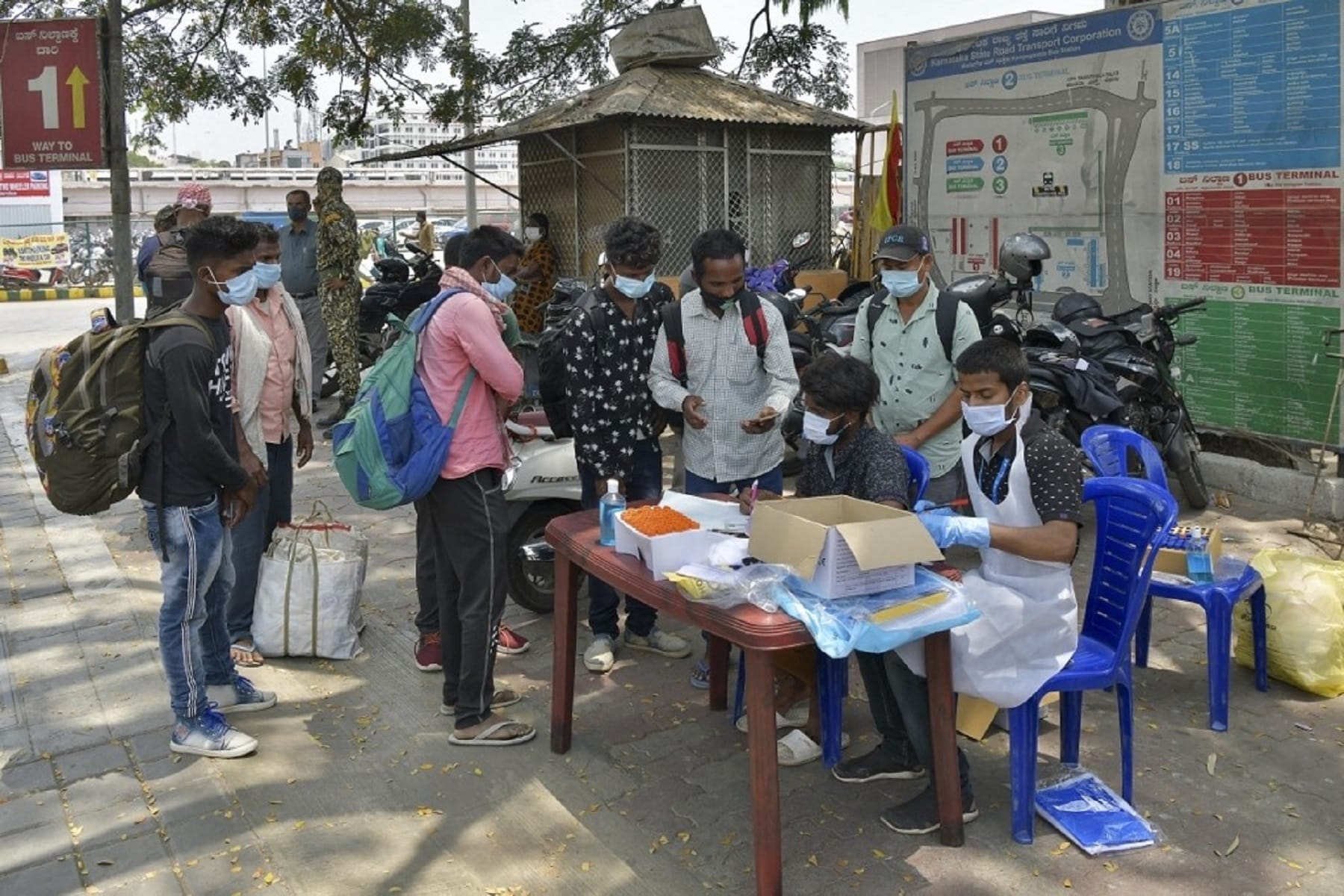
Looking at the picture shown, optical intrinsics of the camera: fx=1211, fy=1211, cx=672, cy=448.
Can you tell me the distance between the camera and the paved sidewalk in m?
3.33

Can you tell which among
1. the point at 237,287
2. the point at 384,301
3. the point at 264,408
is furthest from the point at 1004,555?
the point at 384,301

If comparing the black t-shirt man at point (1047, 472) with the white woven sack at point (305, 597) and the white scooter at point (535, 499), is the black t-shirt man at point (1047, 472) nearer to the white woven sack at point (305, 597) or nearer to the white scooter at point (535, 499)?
the white scooter at point (535, 499)

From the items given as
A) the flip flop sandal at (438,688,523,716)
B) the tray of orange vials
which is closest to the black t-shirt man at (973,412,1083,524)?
the tray of orange vials

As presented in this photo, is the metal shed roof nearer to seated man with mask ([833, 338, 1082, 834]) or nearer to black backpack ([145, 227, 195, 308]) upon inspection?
black backpack ([145, 227, 195, 308])

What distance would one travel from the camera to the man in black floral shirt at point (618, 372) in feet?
14.7

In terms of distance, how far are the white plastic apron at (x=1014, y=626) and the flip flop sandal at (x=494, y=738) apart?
1489 mm

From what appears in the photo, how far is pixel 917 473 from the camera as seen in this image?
13.5 ft

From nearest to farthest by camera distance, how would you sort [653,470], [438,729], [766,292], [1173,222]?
[438,729] → [653,470] → [1173,222] → [766,292]

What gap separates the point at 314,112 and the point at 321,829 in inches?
448

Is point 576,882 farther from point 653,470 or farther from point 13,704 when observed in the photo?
point 13,704

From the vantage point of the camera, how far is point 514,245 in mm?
4324

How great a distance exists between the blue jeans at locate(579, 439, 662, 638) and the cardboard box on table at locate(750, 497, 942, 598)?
62.0 inches

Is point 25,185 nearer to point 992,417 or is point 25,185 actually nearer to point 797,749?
point 797,749

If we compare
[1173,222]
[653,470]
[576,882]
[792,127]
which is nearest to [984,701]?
[576,882]
